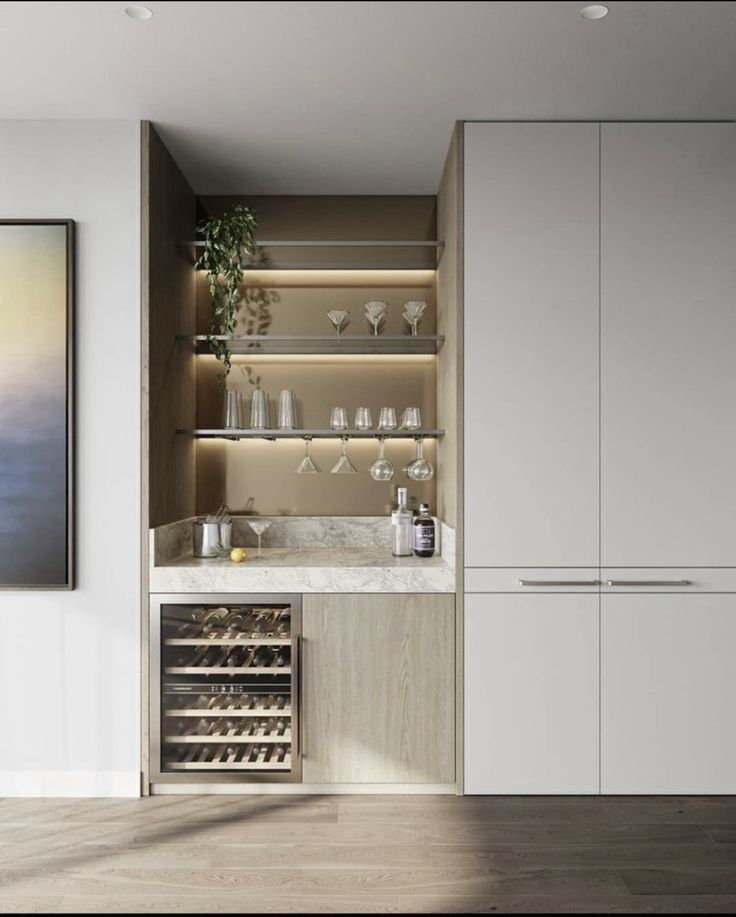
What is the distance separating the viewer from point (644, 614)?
3.04m

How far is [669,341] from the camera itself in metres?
3.06

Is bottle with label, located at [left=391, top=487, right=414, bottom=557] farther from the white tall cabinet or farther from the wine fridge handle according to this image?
the wine fridge handle

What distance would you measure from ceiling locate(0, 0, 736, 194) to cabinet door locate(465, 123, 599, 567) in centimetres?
19

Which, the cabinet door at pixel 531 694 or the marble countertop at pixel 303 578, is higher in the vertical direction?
the marble countertop at pixel 303 578

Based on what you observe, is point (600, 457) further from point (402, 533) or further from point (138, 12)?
point (138, 12)

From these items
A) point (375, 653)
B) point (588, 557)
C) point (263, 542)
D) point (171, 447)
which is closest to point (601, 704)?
point (588, 557)

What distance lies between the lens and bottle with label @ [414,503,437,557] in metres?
3.37

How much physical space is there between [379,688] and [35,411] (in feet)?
5.86

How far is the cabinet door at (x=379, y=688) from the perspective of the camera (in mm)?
3055

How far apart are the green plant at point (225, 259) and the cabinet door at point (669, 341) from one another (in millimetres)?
1626

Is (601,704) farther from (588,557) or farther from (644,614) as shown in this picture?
(588,557)

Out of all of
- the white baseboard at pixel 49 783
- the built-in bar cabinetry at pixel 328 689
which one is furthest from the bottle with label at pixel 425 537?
the white baseboard at pixel 49 783

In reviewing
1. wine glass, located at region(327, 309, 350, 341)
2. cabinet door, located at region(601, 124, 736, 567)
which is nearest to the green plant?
wine glass, located at region(327, 309, 350, 341)

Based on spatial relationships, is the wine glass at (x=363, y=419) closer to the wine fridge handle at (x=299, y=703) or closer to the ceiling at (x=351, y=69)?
the wine fridge handle at (x=299, y=703)
